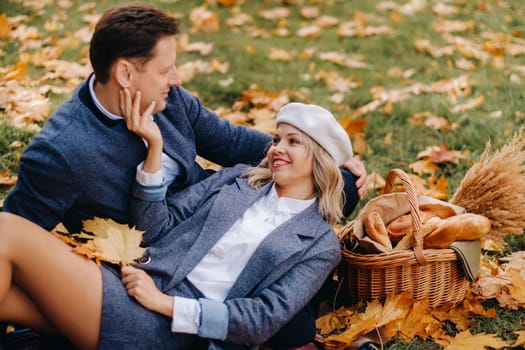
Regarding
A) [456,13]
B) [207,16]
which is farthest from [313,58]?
[456,13]

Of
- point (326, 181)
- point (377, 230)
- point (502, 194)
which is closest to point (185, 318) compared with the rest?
point (326, 181)

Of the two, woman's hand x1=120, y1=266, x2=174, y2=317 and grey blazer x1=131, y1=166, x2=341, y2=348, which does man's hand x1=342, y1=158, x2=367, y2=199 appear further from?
woman's hand x1=120, y1=266, x2=174, y2=317

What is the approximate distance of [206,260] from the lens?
2.52m

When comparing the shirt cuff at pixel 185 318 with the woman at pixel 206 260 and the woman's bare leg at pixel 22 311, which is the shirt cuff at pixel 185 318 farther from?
the woman's bare leg at pixel 22 311

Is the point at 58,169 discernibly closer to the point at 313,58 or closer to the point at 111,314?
the point at 111,314

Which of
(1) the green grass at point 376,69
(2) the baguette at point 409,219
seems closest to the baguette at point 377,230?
(2) the baguette at point 409,219

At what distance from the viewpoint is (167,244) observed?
258cm

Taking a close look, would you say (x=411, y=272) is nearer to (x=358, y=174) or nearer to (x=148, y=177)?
(x=358, y=174)

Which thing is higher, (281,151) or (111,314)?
(281,151)

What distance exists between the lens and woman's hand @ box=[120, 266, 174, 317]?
230 cm

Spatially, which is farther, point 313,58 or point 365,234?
point 313,58

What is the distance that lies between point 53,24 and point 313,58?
2252mm

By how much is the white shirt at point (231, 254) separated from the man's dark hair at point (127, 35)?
76 cm

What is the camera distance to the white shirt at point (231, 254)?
91.6 inches
